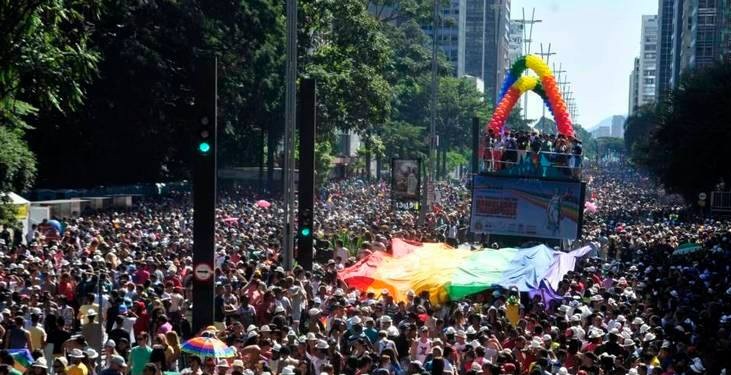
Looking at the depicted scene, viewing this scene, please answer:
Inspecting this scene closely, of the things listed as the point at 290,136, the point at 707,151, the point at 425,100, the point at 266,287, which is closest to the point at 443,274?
the point at 266,287

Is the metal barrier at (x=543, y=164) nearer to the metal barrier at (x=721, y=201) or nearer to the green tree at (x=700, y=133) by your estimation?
the green tree at (x=700, y=133)

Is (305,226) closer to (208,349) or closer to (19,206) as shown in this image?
(208,349)

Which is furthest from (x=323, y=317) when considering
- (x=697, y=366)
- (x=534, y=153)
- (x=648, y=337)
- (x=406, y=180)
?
(x=406, y=180)

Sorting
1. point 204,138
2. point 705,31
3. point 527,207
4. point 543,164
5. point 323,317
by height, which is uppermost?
point 705,31

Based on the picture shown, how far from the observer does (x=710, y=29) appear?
137 metres

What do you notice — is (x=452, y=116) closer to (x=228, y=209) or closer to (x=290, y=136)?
(x=228, y=209)

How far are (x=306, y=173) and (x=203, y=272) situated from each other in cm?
730

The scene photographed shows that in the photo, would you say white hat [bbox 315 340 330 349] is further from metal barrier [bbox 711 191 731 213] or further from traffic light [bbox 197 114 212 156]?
metal barrier [bbox 711 191 731 213]

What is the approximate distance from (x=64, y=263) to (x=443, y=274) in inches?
293

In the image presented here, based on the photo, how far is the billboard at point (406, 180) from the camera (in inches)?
1598

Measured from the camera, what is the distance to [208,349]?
14469mm

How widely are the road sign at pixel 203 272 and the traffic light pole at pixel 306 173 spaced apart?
6745mm

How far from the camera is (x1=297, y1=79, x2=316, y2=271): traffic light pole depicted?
84.2 ft

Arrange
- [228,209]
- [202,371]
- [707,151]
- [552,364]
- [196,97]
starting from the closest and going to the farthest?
[202,371] → [552,364] → [196,97] → [228,209] → [707,151]
